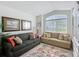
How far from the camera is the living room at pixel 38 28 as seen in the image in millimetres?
3043

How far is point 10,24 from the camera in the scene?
3.68m

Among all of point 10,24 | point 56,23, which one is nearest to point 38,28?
point 56,23

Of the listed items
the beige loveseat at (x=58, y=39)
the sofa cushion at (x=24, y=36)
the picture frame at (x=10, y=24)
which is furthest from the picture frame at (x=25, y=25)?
the beige loveseat at (x=58, y=39)

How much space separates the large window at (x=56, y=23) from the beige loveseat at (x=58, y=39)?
0.37 meters

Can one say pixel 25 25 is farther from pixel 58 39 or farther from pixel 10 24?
pixel 58 39

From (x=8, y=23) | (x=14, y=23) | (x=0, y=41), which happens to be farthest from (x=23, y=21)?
(x=0, y=41)

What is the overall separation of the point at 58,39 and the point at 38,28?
1.57 metres

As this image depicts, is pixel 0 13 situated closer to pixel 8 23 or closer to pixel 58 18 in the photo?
pixel 8 23

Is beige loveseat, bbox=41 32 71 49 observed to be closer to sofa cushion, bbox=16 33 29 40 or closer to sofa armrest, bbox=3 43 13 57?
sofa cushion, bbox=16 33 29 40

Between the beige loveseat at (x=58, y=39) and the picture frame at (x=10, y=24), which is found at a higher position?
the picture frame at (x=10, y=24)

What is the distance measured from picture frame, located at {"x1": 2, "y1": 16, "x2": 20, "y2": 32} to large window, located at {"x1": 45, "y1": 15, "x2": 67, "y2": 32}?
2.29m

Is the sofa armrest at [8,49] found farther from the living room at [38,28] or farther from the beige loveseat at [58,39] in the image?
the beige loveseat at [58,39]

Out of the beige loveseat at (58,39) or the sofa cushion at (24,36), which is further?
the beige loveseat at (58,39)

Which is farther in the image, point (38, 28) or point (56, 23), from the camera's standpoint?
point (38, 28)
